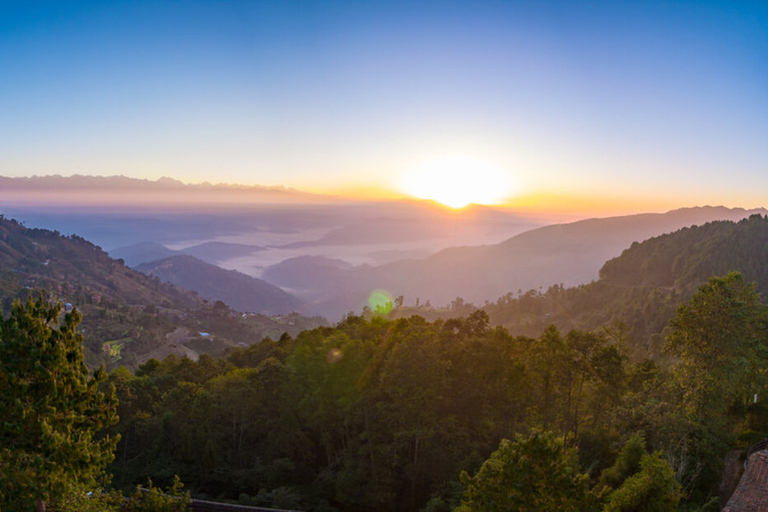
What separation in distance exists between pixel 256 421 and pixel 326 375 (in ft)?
16.0

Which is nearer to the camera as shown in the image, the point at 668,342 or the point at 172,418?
the point at 668,342

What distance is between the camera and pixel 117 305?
97.9 metres

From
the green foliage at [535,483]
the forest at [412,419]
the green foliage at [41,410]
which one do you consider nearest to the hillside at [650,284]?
the forest at [412,419]

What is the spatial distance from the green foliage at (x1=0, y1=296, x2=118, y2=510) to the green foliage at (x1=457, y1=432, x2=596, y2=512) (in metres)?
8.58

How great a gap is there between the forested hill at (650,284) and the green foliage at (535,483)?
51.6 m

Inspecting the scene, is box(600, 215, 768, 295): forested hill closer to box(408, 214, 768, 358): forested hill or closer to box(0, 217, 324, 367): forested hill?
box(408, 214, 768, 358): forested hill

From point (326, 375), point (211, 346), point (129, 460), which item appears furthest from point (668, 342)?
point (211, 346)

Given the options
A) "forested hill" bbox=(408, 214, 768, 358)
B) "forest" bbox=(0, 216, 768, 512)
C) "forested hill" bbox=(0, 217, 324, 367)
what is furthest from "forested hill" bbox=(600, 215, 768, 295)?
"forested hill" bbox=(0, 217, 324, 367)

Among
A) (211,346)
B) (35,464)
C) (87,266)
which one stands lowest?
(211,346)

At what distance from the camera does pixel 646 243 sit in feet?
306

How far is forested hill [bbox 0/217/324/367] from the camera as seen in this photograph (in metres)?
77.9

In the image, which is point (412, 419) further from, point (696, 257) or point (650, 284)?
point (650, 284)

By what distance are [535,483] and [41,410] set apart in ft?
32.6

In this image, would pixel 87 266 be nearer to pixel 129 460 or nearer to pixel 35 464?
pixel 129 460
